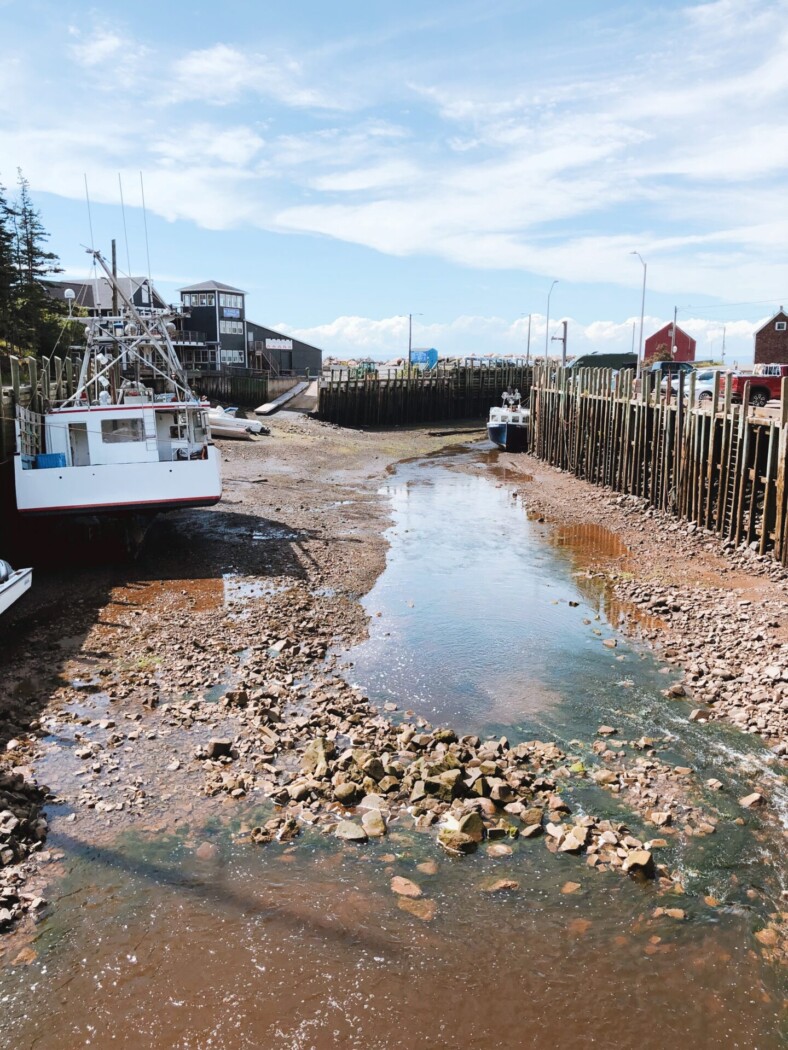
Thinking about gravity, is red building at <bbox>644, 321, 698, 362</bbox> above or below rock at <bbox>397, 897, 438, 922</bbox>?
above

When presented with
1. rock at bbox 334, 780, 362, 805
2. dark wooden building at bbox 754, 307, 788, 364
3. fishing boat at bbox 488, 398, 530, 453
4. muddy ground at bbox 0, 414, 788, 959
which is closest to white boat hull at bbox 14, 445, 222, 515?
muddy ground at bbox 0, 414, 788, 959

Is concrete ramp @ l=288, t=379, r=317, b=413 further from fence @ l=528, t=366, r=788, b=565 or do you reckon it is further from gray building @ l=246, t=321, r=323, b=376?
fence @ l=528, t=366, r=788, b=565

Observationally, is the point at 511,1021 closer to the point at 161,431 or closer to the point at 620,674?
the point at 620,674

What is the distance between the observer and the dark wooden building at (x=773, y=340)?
217 ft

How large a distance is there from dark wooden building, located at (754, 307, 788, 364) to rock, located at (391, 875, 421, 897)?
6824 centimetres

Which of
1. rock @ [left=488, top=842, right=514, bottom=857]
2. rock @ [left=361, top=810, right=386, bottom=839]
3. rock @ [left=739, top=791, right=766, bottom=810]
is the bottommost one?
rock @ [left=488, top=842, right=514, bottom=857]

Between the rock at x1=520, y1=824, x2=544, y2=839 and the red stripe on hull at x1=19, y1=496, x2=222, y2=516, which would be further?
the red stripe on hull at x1=19, y1=496, x2=222, y2=516

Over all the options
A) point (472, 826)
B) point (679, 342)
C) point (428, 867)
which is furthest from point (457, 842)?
point (679, 342)

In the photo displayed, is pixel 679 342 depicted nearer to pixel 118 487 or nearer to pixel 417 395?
pixel 417 395

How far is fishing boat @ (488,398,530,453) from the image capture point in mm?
45375

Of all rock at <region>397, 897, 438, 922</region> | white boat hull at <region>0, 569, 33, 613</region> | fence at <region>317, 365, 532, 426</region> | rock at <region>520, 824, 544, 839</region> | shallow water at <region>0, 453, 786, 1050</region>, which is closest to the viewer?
shallow water at <region>0, 453, 786, 1050</region>

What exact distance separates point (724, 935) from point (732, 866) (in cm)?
109

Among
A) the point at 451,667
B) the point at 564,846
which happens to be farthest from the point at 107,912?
the point at 451,667

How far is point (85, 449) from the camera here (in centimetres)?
1989
